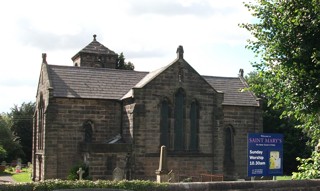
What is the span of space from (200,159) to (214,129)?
2.40 m

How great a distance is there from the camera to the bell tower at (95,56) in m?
44.5

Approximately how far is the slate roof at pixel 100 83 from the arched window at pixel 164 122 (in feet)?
6.91

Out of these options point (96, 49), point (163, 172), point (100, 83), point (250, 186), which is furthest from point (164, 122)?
point (250, 186)

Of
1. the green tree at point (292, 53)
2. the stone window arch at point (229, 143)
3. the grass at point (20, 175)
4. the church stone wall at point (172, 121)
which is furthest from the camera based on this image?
the grass at point (20, 175)

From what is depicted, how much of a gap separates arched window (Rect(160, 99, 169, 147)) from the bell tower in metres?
15.5

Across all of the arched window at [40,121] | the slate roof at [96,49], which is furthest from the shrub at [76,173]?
the slate roof at [96,49]

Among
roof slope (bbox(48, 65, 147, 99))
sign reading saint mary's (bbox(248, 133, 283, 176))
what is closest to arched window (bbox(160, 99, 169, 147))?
roof slope (bbox(48, 65, 147, 99))

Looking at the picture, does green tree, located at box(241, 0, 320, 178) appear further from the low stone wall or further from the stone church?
the stone church

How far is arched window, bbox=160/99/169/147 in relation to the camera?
1218 inches

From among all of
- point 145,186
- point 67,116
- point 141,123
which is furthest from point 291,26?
point 67,116

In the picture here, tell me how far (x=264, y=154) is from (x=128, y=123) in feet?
48.7

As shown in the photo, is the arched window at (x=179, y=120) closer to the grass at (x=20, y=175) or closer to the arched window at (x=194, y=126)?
the arched window at (x=194, y=126)

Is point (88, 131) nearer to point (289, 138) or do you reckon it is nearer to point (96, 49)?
point (96, 49)

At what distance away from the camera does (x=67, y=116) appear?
30906mm
